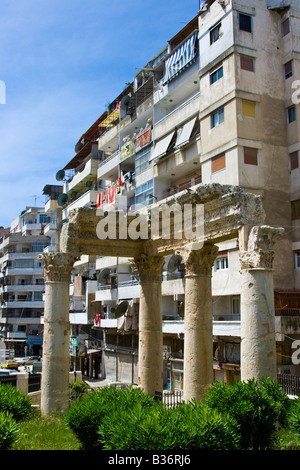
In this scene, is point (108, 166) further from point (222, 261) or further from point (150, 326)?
point (150, 326)

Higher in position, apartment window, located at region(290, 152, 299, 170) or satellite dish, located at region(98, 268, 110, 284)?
apartment window, located at region(290, 152, 299, 170)

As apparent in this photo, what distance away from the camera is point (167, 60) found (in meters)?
32.1

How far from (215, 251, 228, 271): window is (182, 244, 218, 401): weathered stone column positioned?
12.3m

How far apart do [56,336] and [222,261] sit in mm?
13920

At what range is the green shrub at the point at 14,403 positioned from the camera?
35.9ft

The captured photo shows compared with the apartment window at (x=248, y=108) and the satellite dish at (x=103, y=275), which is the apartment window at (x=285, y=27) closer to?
the apartment window at (x=248, y=108)

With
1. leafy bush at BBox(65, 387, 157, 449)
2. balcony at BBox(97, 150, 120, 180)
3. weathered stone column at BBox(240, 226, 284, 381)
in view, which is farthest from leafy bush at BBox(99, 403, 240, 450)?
balcony at BBox(97, 150, 120, 180)

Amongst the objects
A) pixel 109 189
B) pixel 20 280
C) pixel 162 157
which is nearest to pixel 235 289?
pixel 162 157

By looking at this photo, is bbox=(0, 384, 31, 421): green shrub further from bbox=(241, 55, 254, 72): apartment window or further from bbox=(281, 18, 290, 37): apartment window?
bbox=(281, 18, 290, 37): apartment window

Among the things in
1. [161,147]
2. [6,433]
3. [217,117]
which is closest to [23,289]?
[161,147]

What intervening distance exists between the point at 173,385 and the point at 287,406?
Answer: 20160mm

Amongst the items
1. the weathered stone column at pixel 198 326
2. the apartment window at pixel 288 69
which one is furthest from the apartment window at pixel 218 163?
the weathered stone column at pixel 198 326

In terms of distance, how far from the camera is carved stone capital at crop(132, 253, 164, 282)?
16.4m

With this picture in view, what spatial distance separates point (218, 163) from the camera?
25688 millimetres
